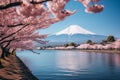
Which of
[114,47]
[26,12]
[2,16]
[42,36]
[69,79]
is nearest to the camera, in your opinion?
[26,12]

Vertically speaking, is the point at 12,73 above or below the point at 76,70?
above

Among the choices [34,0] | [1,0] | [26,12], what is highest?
[1,0]

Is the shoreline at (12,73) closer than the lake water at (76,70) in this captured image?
Yes

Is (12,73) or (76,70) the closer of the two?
(12,73)

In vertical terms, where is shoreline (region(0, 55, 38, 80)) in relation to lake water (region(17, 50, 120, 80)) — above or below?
above

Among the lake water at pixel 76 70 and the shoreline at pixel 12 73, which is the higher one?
the shoreline at pixel 12 73

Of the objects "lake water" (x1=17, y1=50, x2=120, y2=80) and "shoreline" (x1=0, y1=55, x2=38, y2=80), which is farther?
"lake water" (x1=17, y1=50, x2=120, y2=80)

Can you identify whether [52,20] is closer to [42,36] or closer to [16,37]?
[16,37]

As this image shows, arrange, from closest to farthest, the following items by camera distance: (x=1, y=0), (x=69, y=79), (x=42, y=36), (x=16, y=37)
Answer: (x=1, y=0) → (x=16, y=37) → (x=42, y=36) → (x=69, y=79)

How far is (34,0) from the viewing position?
901 cm

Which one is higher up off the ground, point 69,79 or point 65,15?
point 65,15

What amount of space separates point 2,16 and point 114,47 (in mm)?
171962

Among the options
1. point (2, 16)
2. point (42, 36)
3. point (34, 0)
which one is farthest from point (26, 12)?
point (42, 36)

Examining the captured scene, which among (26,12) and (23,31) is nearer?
(26,12)
